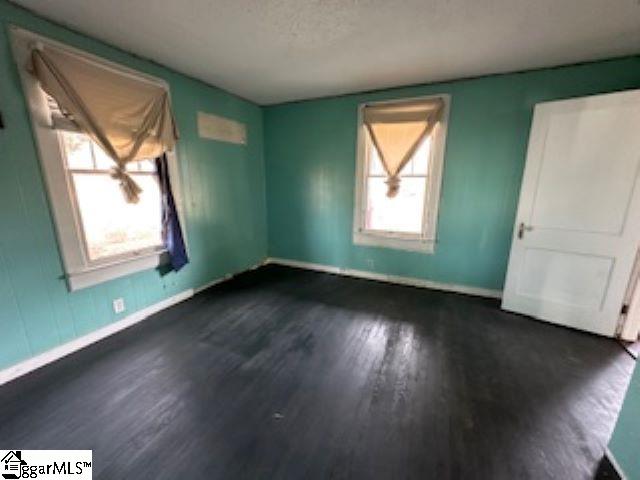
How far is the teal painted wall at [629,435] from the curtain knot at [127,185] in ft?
11.4

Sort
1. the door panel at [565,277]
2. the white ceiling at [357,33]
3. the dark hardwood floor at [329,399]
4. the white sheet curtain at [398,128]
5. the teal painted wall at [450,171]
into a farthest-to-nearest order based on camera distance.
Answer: the white sheet curtain at [398,128]
the teal painted wall at [450,171]
the door panel at [565,277]
the white ceiling at [357,33]
the dark hardwood floor at [329,399]

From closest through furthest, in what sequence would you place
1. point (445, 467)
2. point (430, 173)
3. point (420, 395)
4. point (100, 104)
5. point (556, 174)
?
point (445, 467)
point (420, 395)
point (100, 104)
point (556, 174)
point (430, 173)

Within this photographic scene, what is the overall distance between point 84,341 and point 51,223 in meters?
0.99

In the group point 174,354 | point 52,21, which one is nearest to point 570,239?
point 174,354

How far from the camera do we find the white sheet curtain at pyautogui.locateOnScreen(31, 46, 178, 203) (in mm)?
1890

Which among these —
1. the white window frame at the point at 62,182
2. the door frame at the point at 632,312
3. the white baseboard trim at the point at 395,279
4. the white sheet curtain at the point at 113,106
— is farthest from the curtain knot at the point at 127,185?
the door frame at the point at 632,312

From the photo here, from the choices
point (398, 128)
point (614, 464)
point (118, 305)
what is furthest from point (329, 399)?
point (398, 128)

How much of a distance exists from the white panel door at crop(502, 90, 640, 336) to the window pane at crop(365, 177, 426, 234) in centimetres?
106

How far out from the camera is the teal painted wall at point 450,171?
2736 mm

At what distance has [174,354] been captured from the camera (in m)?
2.14

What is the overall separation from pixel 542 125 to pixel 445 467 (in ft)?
9.17

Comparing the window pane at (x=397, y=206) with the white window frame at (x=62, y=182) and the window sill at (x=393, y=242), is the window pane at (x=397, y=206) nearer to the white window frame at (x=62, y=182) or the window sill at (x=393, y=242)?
the window sill at (x=393, y=242)

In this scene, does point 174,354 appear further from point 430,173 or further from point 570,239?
point 570,239

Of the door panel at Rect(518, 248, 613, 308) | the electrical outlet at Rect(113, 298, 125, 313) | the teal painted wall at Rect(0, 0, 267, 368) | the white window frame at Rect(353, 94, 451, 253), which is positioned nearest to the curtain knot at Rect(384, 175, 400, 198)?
the white window frame at Rect(353, 94, 451, 253)
